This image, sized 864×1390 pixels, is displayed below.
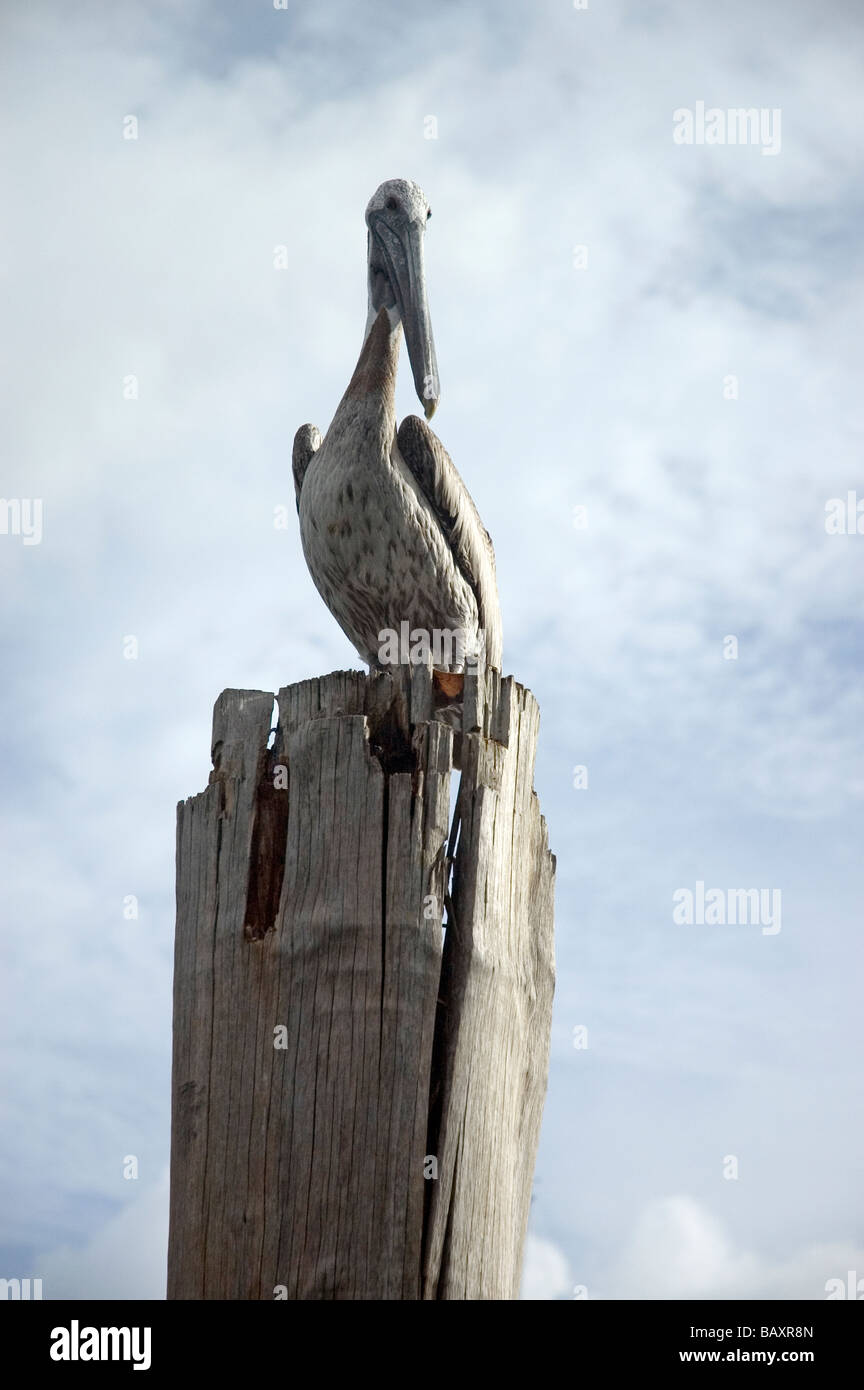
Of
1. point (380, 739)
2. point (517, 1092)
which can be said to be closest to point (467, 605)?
point (380, 739)

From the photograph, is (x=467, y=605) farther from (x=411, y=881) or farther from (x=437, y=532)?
(x=411, y=881)

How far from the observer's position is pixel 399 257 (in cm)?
790

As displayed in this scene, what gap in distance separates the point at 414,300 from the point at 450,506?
49.0 inches

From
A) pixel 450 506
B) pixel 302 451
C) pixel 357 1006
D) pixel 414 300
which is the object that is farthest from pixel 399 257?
pixel 357 1006

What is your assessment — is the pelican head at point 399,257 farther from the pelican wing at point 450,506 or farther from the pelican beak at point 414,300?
the pelican wing at point 450,506

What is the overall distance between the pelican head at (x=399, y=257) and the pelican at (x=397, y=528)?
0.01 meters

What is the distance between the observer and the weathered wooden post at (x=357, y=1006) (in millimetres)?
3340

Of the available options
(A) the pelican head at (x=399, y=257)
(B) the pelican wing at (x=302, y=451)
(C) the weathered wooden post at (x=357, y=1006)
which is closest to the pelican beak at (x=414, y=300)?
(A) the pelican head at (x=399, y=257)

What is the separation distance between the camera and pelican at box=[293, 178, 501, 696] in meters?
6.99

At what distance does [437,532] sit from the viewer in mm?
7125

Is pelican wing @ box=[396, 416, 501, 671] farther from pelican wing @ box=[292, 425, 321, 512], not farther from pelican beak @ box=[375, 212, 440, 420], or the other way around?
pelican wing @ box=[292, 425, 321, 512]

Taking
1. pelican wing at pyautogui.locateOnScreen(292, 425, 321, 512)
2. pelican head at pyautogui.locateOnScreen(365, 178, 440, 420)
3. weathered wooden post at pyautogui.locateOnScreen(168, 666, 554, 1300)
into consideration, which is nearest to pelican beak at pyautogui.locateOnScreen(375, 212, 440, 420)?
pelican head at pyautogui.locateOnScreen(365, 178, 440, 420)
